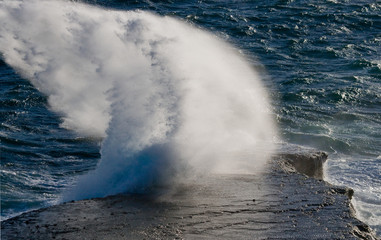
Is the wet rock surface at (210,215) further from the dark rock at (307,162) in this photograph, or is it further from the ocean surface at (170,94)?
the dark rock at (307,162)

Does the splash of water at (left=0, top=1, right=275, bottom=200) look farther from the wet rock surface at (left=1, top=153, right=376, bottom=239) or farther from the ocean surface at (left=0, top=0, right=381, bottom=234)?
the wet rock surface at (left=1, top=153, right=376, bottom=239)

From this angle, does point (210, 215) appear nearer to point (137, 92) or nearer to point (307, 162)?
point (137, 92)

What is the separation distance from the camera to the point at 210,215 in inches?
320

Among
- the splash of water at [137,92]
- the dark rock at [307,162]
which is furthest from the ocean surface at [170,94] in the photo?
the dark rock at [307,162]

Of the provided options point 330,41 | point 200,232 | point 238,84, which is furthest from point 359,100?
point 200,232

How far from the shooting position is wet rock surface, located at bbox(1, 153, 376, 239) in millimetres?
7543

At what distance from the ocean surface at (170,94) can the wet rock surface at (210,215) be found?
75cm

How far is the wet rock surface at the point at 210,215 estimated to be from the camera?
24.7 ft

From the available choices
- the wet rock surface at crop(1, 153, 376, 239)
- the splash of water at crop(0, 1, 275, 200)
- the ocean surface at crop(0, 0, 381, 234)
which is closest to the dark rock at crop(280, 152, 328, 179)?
the splash of water at crop(0, 1, 275, 200)

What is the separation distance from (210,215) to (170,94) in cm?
287

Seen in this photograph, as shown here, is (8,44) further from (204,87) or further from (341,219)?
(341,219)

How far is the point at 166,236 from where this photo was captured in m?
7.45

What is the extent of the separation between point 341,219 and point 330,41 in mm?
14708

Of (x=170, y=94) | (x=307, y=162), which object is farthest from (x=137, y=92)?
(x=307, y=162)
